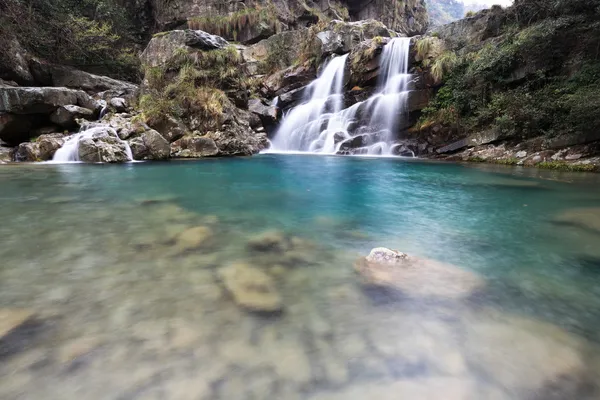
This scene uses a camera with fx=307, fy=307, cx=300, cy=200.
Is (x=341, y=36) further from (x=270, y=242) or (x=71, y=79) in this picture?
(x=270, y=242)

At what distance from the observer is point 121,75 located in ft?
64.6

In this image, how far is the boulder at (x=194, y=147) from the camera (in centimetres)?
1301

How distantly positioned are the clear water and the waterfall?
754 centimetres

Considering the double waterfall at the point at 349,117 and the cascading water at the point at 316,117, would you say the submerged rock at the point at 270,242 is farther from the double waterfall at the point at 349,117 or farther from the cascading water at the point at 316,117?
the cascading water at the point at 316,117

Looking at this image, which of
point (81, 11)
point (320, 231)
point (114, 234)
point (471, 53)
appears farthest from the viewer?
point (81, 11)

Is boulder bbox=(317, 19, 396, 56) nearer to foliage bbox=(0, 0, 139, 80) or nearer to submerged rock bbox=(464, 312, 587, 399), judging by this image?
foliage bbox=(0, 0, 139, 80)

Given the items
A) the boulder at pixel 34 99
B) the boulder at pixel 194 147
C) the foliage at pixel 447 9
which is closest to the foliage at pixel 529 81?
the boulder at pixel 194 147

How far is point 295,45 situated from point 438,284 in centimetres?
2457

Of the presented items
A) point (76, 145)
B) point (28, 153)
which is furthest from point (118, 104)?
point (28, 153)

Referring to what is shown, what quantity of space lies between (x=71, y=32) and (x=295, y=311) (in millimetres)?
21229

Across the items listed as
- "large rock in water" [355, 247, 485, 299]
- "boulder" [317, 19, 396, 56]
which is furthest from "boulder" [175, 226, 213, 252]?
"boulder" [317, 19, 396, 56]

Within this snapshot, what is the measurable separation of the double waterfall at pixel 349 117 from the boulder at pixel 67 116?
919 centimetres

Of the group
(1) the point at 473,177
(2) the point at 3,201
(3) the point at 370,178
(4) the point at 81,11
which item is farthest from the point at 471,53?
(4) the point at 81,11

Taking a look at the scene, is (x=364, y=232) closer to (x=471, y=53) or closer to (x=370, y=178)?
(x=370, y=178)
